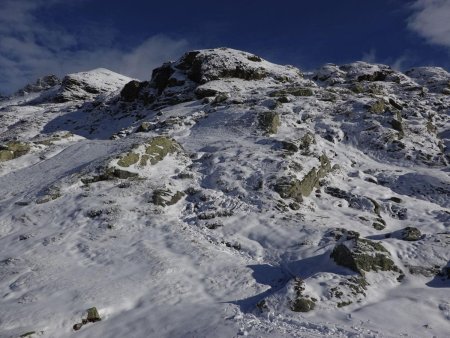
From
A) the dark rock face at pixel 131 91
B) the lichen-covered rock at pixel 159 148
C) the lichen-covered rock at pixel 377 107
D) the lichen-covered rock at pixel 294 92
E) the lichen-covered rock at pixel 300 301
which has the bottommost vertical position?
the lichen-covered rock at pixel 300 301

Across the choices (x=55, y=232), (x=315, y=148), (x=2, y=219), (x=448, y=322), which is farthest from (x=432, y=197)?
(x=2, y=219)

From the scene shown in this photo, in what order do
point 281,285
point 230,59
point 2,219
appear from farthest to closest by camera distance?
point 230,59, point 2,219, point 281,285

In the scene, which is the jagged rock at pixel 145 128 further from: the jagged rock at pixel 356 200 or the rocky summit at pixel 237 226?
the jagged rock at pixel 356 200

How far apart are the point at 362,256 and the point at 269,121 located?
63.4 feet

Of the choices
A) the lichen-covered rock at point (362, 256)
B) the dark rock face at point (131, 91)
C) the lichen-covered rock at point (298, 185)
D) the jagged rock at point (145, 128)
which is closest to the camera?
the lichen-covered rock at point (362, 256)

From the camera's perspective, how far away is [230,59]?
58625 mm

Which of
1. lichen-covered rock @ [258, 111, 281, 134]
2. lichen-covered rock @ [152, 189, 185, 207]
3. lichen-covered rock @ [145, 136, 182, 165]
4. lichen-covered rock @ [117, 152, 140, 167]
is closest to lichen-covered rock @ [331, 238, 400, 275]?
lichen-covered rock @ [152, 189, 185, 207]

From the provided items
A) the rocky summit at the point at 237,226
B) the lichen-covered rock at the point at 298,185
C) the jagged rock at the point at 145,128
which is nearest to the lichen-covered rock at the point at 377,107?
the rocky summit at the point at 237,226

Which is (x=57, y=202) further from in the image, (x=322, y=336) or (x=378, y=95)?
(x=378, y=95)

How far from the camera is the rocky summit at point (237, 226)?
1244cm

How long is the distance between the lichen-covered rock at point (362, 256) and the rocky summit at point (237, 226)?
0.17ft

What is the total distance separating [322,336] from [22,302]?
29.6ft

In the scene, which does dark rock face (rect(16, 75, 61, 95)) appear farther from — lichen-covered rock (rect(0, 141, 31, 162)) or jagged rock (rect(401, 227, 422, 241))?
jagged rock (rect(401, 227, 422, 241))

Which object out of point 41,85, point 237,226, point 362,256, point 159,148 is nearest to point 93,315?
point 237,226
